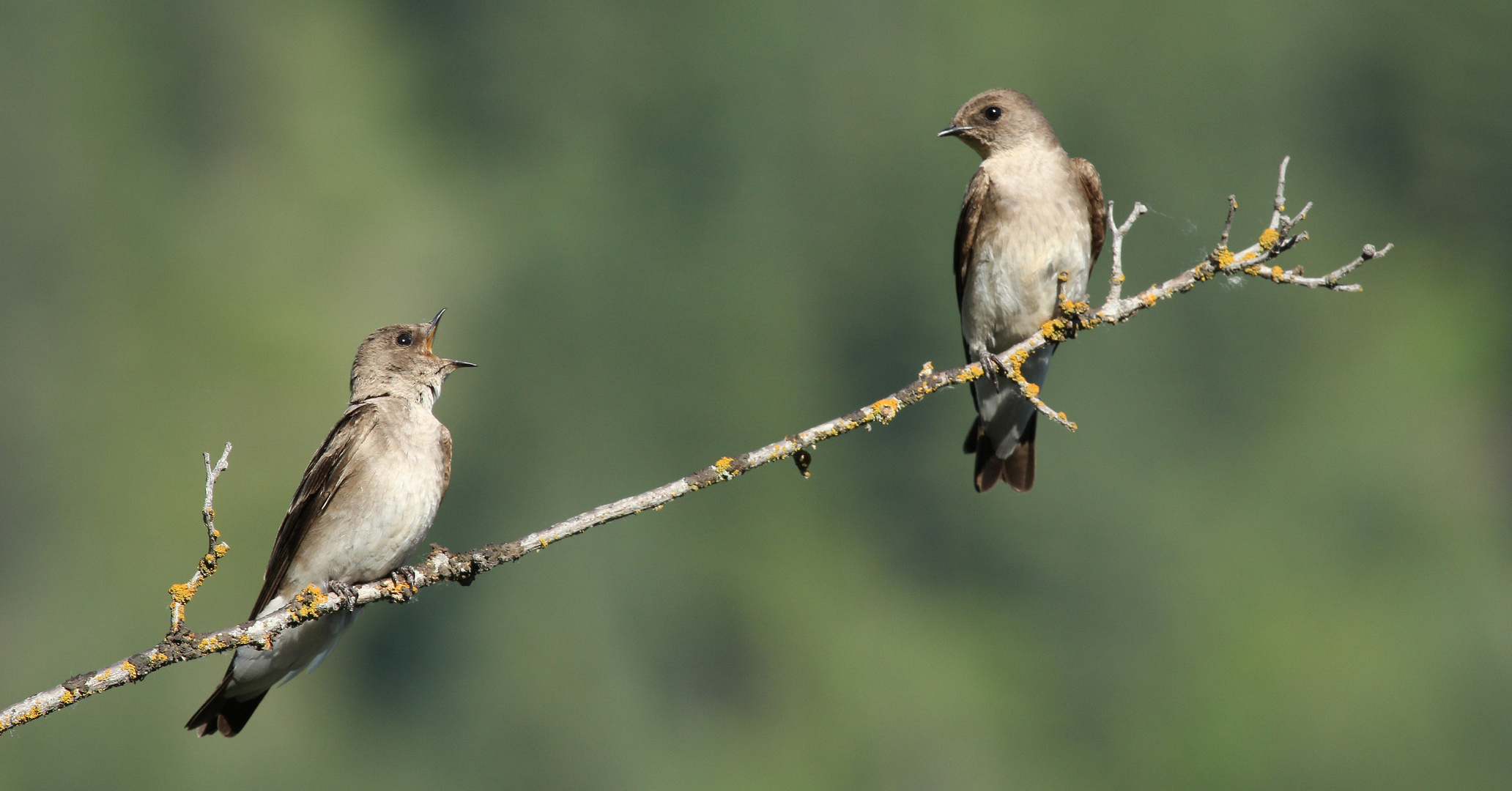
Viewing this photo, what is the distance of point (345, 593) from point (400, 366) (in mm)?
1914

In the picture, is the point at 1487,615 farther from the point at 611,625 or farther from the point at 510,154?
the point at 510,154

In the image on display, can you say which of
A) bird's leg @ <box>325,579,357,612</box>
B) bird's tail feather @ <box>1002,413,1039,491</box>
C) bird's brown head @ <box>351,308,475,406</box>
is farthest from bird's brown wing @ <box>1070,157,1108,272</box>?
bird's leg @ <box>325,579,357,612</box>

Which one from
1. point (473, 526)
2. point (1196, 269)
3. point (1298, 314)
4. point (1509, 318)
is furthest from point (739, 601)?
point (1196, 269)

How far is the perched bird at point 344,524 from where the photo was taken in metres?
7.41

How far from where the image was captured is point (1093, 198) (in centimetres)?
918

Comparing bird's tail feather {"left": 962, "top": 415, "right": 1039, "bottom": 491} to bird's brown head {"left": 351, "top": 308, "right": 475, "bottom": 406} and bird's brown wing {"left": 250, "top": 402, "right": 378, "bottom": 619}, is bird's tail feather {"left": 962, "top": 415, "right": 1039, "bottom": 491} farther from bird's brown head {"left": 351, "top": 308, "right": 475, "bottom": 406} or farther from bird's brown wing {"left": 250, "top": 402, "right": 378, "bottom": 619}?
bird's brown wing {"left": 250, "top": 402, "right": 378, "bottom": 619}

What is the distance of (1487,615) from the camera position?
68.2 meters

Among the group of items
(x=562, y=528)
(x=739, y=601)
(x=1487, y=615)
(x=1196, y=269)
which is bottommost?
(x=562, y=528)

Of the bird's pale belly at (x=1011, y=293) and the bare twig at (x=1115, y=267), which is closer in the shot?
the bare twig at (x=1115, y=267)

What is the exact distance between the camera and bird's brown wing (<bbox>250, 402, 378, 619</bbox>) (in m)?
7.71

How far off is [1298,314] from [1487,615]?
1888 centimetres

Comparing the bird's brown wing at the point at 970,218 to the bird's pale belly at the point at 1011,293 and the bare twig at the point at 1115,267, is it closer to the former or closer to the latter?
the bird's pale belly at the point at 1011,293

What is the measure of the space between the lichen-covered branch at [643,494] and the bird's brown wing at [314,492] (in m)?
0.59

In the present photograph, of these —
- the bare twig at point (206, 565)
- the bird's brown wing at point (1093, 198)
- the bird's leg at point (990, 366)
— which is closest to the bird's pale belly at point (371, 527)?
the bare twig at point (206, 565)
